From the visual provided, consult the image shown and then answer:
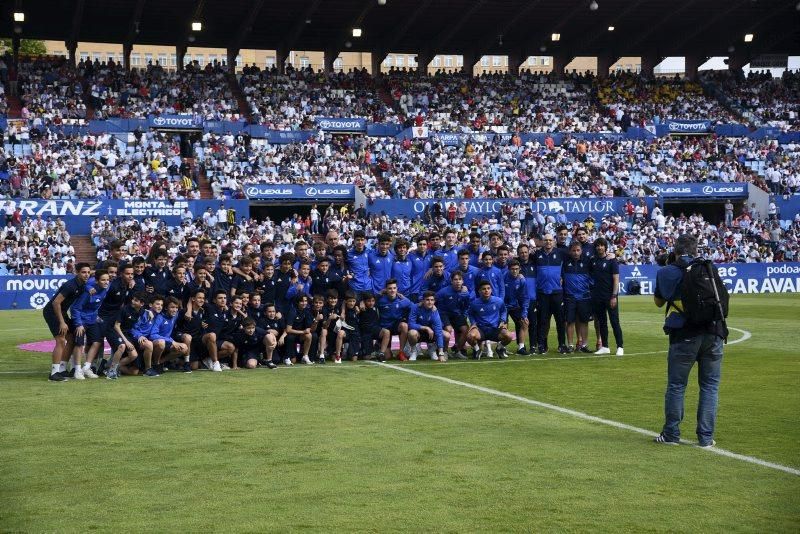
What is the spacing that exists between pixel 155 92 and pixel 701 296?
39.0m

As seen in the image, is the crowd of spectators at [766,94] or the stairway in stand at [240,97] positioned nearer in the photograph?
the stairway in stand at [240,97]

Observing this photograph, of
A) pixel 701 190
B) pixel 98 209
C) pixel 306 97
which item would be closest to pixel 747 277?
pixel 701 190

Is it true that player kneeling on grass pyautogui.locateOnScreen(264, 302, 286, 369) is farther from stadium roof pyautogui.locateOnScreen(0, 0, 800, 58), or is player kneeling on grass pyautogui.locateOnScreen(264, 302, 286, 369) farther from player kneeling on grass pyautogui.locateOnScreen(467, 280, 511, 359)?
stadium roof pyautogui.locateOnScreen(0, 0, 800, 58)

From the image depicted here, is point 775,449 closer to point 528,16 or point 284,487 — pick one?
point 284,487

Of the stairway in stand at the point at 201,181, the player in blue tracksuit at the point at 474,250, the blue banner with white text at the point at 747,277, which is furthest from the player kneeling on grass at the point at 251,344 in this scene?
the blue banner with white text at the point at 747,277

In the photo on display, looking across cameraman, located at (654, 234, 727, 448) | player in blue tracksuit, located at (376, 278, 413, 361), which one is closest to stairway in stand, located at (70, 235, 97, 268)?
player in blue tracksuit, located at (376, 278, 413, 361)

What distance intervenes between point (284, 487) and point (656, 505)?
2501mm

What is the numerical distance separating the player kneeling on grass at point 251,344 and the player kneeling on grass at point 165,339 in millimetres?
851

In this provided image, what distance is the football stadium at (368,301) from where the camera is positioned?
6988mm

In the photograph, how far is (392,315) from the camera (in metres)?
15.8

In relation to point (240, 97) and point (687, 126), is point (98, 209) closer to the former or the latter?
point (240, 97)

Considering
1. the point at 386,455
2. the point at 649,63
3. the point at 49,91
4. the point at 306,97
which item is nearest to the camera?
the point at 386,455

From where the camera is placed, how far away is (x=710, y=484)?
6930mm

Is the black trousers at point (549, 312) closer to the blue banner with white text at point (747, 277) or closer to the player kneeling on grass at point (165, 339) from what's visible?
the player kneeling on grass at point (165, 339)
